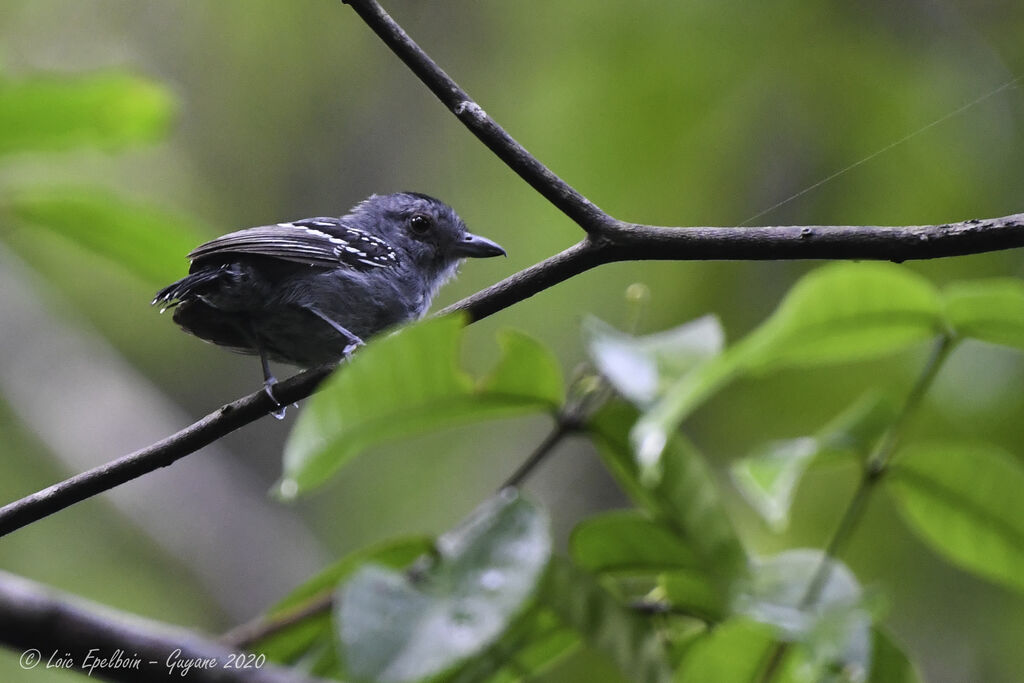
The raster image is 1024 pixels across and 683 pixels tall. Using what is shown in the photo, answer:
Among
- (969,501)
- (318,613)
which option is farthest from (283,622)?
(969,501)

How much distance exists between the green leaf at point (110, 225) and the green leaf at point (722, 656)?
179 centimetres

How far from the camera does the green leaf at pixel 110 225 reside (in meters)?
2.90

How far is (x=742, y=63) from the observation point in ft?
18.6

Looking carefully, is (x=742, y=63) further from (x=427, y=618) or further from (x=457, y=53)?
(x=427, y=618)

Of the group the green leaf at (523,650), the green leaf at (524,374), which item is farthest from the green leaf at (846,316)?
the green leaf at (523,650)

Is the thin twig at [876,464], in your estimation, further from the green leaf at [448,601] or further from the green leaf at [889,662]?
the green leaf at [448,601]

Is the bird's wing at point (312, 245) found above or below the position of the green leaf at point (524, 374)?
above

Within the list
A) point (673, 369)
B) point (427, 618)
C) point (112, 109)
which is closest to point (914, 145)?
point (673, 369)

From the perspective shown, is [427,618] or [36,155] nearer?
[427,618]

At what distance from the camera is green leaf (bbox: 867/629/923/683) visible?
226 centimetres

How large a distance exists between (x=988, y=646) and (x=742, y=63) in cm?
316

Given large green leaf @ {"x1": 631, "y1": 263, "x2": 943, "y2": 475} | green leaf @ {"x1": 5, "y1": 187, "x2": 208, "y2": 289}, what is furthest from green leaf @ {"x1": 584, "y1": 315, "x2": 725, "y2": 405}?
green leaf @ {"x1": 5, "y1": 187, "x2": 208, "y2": 289}

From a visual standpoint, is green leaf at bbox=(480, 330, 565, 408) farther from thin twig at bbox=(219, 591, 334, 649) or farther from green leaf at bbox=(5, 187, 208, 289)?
green leaf at bbox=(5, 187, 208, 289)

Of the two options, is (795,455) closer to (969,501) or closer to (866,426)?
(866,426)
